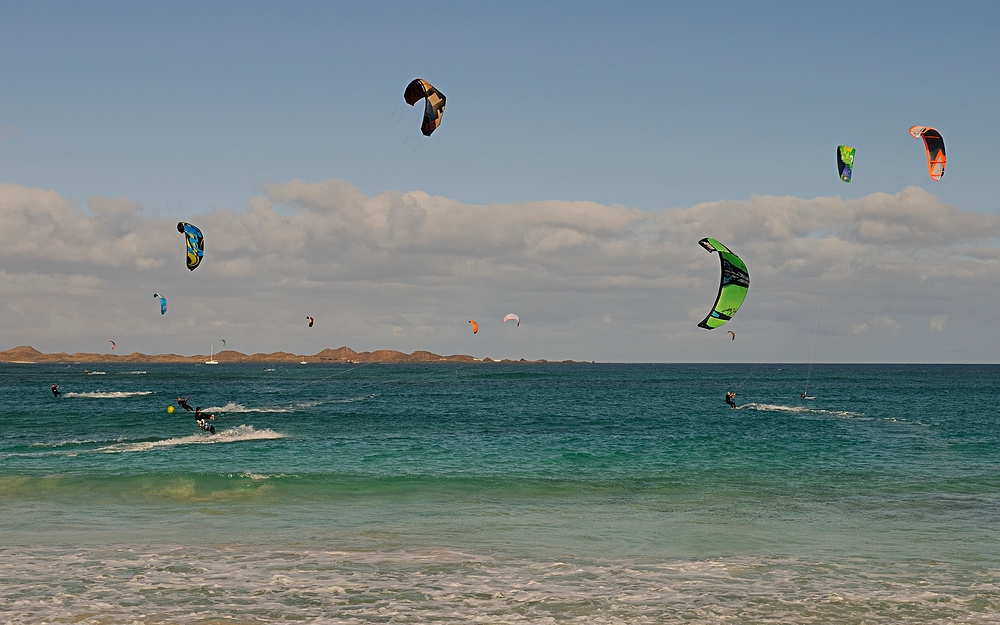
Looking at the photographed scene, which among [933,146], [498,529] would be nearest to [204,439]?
[498,529]

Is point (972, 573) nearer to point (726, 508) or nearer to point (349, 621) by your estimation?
point (726, 508)

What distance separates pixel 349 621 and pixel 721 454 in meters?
20.3

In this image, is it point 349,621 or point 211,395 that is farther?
point 211,395

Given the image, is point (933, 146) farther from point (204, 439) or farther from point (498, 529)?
point (204, 439)

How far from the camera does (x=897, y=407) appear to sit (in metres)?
57.8

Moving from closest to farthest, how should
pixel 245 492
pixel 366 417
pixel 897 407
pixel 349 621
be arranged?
pixel 349 621
pixel 245 492
pixel 366 417
pixel 897 407

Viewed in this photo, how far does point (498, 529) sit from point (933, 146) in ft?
70.6

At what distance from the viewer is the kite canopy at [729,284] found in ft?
75.7

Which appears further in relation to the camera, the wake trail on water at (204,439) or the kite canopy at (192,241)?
the kite canopy at (192,241)

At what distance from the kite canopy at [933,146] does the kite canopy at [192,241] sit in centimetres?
2560

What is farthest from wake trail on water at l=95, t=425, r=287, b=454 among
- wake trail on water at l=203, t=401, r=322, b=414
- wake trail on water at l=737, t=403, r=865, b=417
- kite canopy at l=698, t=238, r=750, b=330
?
wake trail on water at l=737, t=403, r=865, b=417

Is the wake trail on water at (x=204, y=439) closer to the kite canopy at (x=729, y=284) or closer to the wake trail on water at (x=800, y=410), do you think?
the kite canopy at (x=729, y=284)

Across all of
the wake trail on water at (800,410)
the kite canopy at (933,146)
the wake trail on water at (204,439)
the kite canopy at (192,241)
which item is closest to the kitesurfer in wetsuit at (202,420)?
the wake trail on water at (204,439)

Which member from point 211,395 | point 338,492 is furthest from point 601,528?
point 211,395
